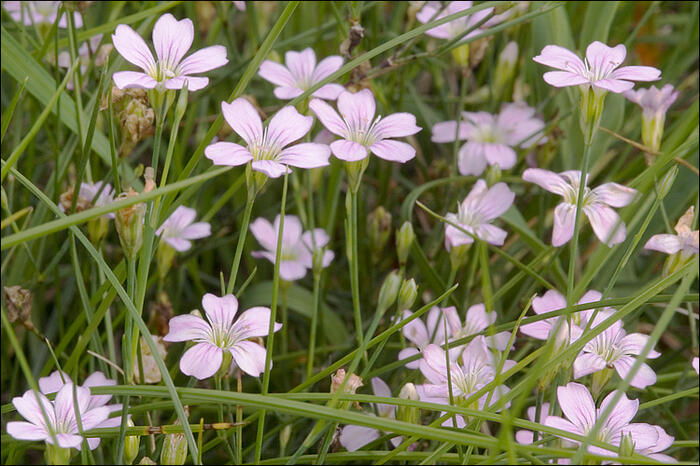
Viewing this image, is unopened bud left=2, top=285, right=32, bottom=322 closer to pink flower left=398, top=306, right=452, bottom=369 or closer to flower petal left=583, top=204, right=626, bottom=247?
pink flower left=398, top=306, right=452, bottom=369

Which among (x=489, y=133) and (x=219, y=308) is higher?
(x=489, y=133)

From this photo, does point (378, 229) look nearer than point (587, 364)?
No

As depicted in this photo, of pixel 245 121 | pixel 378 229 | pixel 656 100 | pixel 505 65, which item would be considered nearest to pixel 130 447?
pixel 245 121

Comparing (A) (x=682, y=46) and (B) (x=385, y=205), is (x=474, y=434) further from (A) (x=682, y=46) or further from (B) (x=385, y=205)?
(A) (x=682, y=46)

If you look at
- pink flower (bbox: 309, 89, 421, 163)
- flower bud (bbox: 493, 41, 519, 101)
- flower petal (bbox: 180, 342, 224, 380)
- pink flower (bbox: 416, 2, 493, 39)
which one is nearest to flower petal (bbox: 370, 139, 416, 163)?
pink flower (bbox: 309, 89, 421, 163)

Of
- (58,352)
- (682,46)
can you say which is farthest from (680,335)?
(58,352)

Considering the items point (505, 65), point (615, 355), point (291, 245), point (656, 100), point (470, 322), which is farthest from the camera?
point (505, 65)

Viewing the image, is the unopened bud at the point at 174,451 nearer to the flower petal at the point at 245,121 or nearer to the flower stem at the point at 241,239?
the flower stem at the point at 241,239

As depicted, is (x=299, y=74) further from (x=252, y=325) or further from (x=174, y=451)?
(x=174, y=451)
